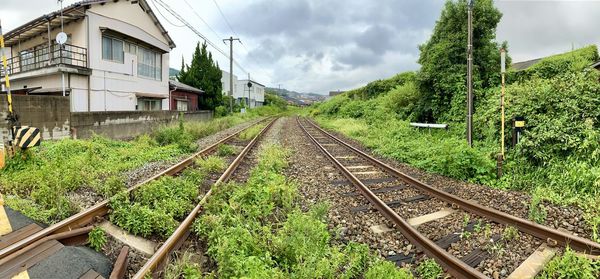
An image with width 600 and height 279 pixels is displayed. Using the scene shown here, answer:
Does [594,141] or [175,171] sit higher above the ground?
[594,141]

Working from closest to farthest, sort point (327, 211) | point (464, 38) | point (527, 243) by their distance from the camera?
point (527, 243) < point (327, 211) < point (464, 38)

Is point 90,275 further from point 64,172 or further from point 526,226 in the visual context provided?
point 526,226

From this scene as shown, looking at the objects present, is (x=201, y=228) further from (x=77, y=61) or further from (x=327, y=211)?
(x=77, y=61)

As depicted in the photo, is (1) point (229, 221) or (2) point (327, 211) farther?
(2) point (327, 211)

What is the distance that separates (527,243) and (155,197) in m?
5.25

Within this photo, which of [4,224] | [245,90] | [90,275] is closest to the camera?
[90,275]

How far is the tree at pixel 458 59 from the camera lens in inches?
449

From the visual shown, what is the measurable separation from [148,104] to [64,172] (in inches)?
628

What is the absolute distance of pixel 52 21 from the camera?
15930mm

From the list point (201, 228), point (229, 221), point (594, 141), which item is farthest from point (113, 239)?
point (594, 141)

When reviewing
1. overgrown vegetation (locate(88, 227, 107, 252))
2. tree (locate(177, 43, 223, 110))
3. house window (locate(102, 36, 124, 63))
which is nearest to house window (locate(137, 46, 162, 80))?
house window (locate(102, 36, 124, 63))

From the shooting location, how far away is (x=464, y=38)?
11.8m

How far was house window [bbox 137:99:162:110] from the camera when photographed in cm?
1987

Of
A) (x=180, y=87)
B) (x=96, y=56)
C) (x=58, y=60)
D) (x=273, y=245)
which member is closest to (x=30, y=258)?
(x=273, y=245)
